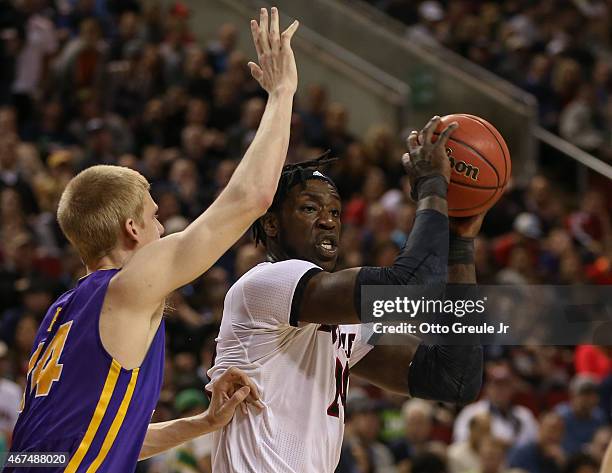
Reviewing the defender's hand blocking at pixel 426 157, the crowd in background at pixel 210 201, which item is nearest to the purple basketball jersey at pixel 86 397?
the defender's hand blocking at pixel 426 157

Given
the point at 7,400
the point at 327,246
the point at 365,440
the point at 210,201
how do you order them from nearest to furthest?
the point at 327,246 < the point at 7,400 < the point at 365,440 < the point at 210,201

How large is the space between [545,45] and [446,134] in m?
10.8

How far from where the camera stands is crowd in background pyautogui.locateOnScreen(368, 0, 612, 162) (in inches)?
504

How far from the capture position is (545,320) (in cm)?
819

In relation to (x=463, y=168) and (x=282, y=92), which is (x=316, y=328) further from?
(x=282, y=92)

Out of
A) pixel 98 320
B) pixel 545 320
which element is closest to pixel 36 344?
pixel 98 320

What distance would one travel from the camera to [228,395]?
389 cm

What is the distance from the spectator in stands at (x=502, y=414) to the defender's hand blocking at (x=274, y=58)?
233 inches

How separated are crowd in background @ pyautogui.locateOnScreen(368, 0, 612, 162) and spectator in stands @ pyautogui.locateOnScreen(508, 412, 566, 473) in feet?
14.0

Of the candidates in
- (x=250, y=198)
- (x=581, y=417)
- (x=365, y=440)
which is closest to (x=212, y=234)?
(x=250, y=198)

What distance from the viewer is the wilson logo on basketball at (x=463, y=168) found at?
4.02 meters

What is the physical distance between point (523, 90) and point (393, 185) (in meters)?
2.76

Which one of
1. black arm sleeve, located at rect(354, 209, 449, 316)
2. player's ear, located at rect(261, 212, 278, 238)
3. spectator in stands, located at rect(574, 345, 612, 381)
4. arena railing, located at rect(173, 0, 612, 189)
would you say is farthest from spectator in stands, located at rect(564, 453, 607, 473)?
black arm sleeve, located at rect(354, 209, 449, 316)

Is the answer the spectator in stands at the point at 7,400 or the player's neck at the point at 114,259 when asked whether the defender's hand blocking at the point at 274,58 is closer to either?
the player's neck at the point at 114,259
